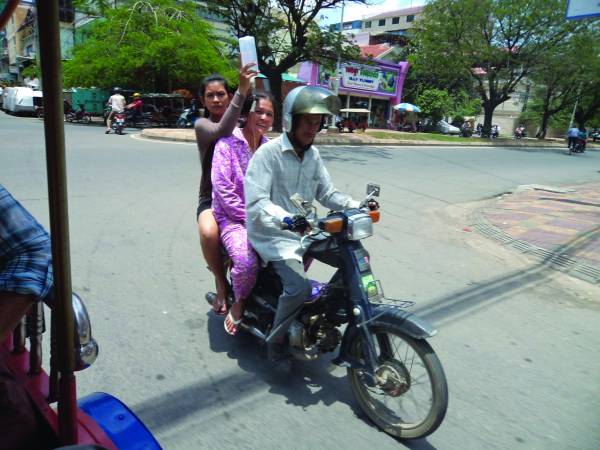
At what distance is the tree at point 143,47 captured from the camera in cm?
1862

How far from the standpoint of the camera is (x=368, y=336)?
2301 millimetres

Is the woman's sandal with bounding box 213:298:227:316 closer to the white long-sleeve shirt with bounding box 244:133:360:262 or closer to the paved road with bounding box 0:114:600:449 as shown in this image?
the paved road with bounding box 0:114:600:449

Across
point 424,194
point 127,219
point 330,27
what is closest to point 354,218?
point 127,219

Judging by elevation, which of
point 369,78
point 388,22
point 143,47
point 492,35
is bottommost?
point 143,47

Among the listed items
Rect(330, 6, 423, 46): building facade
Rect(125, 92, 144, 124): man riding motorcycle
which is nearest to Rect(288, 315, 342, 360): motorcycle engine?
Rect(125, 92, 144, 124): man riding motorcycle

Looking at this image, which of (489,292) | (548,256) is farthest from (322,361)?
(548,256)

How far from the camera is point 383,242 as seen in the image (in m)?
5.58

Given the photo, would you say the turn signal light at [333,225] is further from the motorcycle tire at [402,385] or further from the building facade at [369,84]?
the building facade at [369,84]

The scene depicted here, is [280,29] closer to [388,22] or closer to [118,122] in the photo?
[118,122]

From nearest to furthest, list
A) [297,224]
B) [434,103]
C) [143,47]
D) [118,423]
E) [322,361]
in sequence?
[118,423]
[297,224]
[322,361]
[143,47]
[434,103]

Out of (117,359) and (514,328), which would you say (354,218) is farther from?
(514,328)

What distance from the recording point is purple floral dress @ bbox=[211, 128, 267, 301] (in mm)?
2768

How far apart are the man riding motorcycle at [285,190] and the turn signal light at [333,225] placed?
0.24 m

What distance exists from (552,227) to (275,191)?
5469mm
